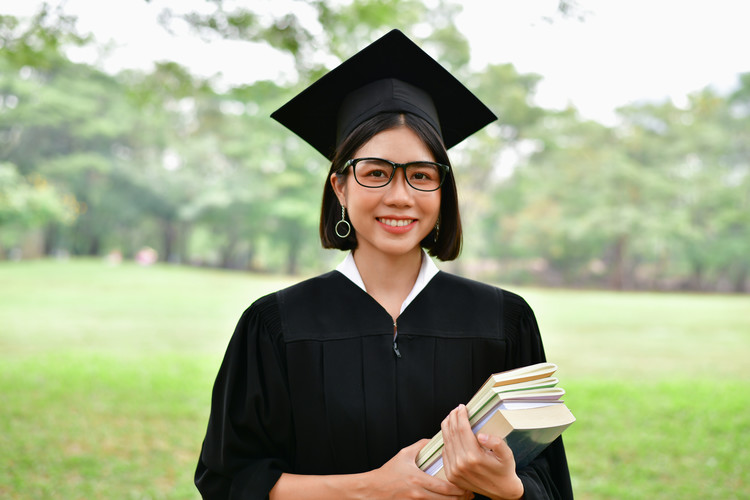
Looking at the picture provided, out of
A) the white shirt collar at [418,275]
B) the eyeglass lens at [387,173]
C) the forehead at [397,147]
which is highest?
the forehead at [397,147]

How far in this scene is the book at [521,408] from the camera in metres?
1.23

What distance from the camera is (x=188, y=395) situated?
7.43 m

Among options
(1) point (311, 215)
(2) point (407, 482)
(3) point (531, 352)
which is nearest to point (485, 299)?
(3) point (531, 352)

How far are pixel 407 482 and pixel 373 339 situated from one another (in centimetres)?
34

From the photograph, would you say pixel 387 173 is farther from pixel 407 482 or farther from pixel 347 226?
pixel 407 482

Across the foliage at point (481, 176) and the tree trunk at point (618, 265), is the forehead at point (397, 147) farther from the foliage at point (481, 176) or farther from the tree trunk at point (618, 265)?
the tree trunk at point (618, 265)

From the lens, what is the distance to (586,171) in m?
19.8

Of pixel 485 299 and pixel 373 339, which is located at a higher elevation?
pixel 485 299

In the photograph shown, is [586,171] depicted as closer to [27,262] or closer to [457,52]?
[457,52]

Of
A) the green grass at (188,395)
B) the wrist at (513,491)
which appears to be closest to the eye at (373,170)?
the wrist at (513,491)

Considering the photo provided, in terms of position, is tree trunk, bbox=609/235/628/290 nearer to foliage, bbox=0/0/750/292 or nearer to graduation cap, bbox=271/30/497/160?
foliage, bbox=0/0/750/292

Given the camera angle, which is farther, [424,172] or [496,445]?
[424,172]

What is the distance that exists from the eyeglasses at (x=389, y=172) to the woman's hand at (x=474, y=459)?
0.52m

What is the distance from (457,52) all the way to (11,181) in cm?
1212
